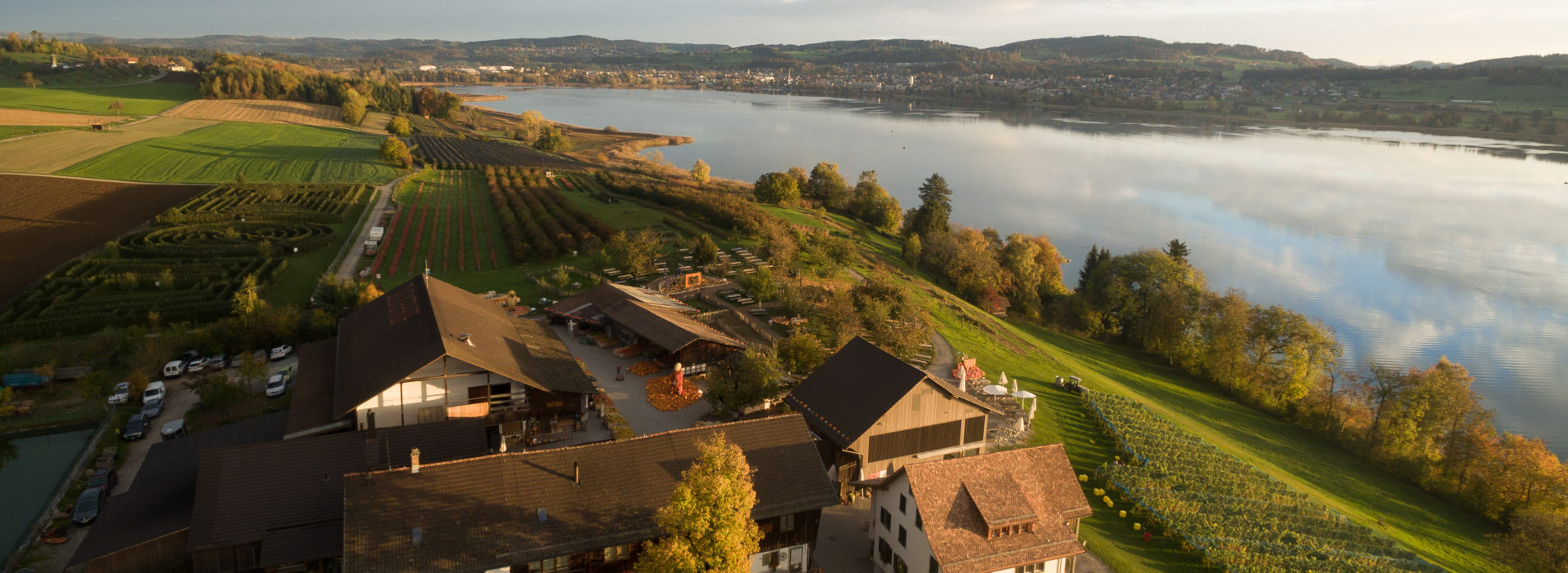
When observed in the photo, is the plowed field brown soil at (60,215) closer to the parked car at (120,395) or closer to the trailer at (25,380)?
the trailer at (25,380)

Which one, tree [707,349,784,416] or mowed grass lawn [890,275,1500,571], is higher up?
tree [707,349,784,416]

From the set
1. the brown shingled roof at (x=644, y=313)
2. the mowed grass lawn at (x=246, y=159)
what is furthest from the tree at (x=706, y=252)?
the mowed grass lawn at (x=246, y=159)

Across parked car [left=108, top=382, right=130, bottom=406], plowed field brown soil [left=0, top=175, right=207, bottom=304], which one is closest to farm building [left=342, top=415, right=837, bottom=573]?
parked car [left=108, top=382, right=130, bottom=406]

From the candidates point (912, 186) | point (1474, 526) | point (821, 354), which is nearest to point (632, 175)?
point (912, 186)

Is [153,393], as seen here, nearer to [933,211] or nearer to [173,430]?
[173,430]

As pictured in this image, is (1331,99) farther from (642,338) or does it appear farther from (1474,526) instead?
(642,338)

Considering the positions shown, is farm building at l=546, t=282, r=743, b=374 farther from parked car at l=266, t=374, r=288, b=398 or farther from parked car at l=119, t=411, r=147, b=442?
parked car at l=119, t=411, r=147, b=442
